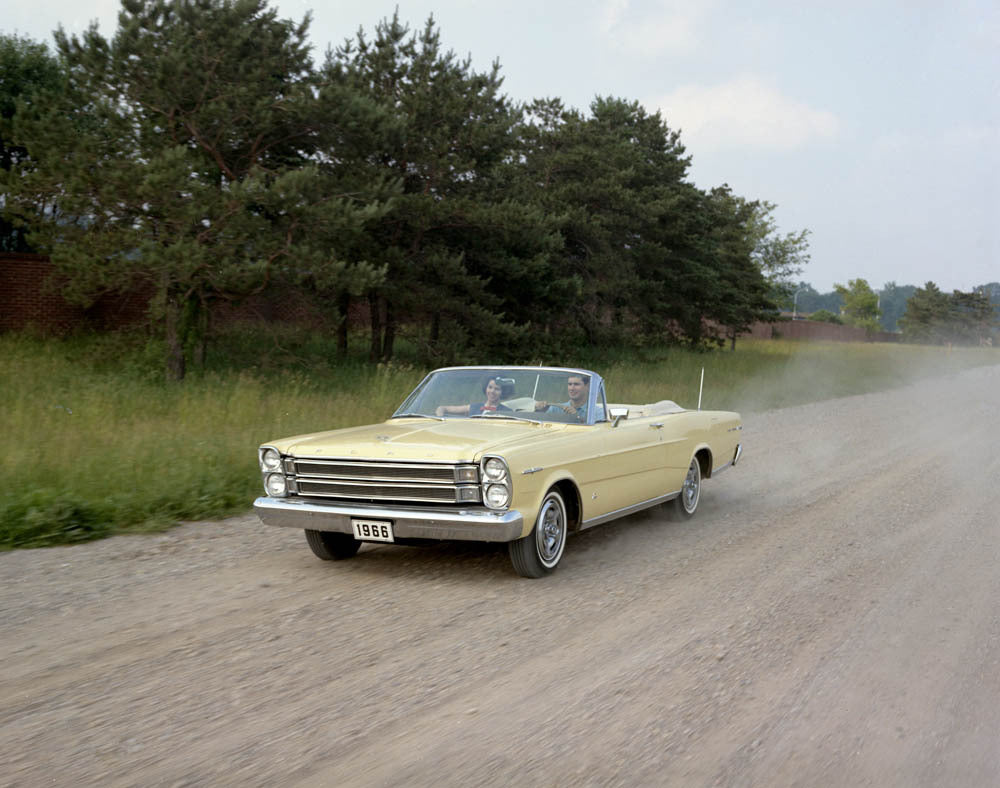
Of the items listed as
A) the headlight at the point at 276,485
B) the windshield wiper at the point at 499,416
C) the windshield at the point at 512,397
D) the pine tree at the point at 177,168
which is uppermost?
the pine tree at the point at 177,168

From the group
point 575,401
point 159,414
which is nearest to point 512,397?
point 575,401

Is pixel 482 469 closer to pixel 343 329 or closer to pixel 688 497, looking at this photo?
pixel 688 497

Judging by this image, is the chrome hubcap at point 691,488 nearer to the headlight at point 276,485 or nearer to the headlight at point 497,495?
the headlight at point 497,495

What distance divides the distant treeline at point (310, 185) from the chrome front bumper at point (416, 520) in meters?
11.9

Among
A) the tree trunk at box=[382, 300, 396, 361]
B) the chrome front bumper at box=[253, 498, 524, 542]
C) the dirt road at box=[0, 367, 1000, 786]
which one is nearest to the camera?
the dirt road at box=[0, 367, 1000, 786]

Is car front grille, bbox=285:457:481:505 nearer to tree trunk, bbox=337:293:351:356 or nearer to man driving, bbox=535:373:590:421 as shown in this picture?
man driving, bbox=535:373:590:421

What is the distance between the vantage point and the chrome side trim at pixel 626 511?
663cm

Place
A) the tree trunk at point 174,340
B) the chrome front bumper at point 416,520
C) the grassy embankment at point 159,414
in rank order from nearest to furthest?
the chrome front bumper at point 416,520
the grassy embankment at point 159,414
the tree trunk at point 174,340

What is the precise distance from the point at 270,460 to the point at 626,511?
2738mm

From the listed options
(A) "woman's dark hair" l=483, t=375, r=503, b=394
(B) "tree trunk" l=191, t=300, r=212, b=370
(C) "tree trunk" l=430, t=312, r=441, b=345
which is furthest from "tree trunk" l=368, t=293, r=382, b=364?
(A) "woman's dark hair" l=483, t=375, r=503, b=394

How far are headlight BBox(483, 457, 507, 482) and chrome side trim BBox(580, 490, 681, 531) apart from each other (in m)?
1.06

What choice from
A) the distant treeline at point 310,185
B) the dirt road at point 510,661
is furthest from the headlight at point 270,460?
the distant treeline at point 310,185

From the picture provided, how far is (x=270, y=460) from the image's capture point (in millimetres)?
6469

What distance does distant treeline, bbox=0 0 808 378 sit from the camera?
17.6 metres
